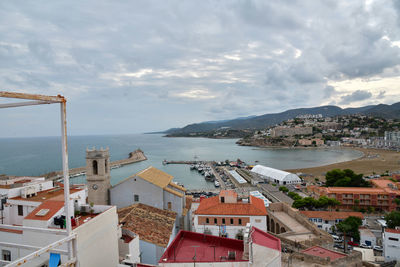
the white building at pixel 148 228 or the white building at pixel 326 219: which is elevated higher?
the white building at pixel 148 228

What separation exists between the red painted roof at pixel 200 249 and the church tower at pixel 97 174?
764 cm

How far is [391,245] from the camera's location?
554 inches

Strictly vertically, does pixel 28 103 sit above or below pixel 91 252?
above

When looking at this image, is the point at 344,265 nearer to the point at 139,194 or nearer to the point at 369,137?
the point at 139,194

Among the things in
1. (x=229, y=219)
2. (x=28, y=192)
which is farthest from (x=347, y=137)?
(x=28, y=192)

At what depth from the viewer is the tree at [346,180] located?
2868 centimetres

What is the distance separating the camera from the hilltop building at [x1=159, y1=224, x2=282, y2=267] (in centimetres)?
546

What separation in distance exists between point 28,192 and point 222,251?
7.96 m

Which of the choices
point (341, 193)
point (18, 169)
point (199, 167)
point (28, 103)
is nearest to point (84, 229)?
point (28, 103)

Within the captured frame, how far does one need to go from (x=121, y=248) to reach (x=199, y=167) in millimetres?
→ 46783

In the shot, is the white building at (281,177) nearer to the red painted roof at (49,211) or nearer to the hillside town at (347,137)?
the red painted roof at (49,211)

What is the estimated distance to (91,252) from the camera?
5.21m

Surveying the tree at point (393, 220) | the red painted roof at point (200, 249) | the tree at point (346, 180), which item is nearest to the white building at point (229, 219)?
the red painted roof at point (200, 249)

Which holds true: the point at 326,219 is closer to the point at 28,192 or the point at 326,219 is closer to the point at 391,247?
the point at 391,247
